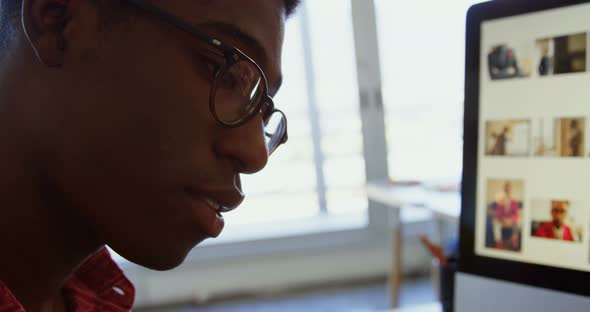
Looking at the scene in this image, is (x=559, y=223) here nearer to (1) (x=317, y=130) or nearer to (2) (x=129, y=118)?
(2) (x=129, y=118)

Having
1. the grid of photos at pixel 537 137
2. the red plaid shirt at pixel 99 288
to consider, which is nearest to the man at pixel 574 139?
the grid of photos at pixel 537 137

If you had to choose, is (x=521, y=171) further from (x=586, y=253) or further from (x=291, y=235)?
(x=291, y=235)

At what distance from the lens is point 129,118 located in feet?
1.30

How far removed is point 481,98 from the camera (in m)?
0.55

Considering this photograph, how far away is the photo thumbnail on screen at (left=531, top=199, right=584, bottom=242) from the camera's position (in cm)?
49

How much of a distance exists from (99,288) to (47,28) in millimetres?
426

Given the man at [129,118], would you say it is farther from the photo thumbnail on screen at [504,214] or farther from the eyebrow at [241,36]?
the photo thumbnail on screen at [504,214]

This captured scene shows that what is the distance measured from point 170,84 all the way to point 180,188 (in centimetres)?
9

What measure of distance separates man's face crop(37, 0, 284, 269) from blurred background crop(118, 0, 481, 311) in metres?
1.96

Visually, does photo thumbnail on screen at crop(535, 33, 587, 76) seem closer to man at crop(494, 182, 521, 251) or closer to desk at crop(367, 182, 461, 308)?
man at crop(494, 182, 521, 251)

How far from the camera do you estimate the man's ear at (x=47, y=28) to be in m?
0.39

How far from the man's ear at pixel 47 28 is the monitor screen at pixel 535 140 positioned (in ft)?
1.46

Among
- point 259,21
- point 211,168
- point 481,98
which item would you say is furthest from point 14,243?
point 481,98

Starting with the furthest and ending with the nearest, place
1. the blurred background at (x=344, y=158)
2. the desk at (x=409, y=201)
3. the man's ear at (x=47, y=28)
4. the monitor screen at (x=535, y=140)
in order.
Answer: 1. the blurred background at (x=344, y=158)
2. the desk at (x=409, y=201)
3. the monitor screen at (x=535, y=140)
4. the man's ear at (x=47, y=28)
